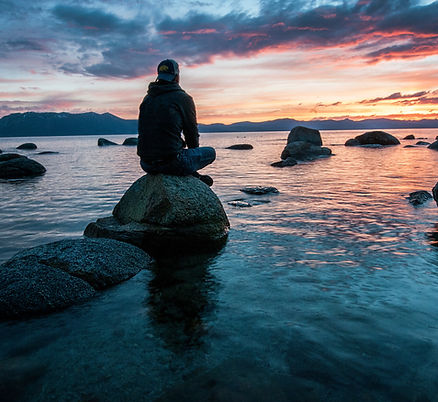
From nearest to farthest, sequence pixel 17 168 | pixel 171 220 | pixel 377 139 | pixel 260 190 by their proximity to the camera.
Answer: pixel 171 220
pixel 260 190
pixel 17 168
pixel 377 139

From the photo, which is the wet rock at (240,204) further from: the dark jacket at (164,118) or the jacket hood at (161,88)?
the jacket hood at (161,88)

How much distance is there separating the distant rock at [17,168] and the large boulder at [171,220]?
15125mm

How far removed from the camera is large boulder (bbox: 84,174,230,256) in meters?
6.52

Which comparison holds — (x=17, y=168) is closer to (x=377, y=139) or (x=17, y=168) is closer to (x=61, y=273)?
(x=61, y=273)

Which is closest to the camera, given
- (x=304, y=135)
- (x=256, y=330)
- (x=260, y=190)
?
(x=256, y=330)

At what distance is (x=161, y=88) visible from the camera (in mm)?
6770

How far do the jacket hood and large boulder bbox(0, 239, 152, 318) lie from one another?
3094mm

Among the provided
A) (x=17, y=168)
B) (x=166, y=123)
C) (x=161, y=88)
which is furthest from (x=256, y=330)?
(x=17, y=168)

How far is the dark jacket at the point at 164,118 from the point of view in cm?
676

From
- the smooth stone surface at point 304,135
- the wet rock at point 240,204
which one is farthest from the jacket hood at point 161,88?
the smooth stone surface at point 304,135

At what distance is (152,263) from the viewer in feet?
19.3

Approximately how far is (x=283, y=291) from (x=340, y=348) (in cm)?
135

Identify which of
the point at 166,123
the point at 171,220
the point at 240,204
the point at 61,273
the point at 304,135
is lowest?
the point at 240,204

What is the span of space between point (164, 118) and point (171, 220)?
2021 mm
